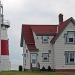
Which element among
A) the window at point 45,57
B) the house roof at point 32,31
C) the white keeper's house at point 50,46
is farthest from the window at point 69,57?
the house roof at point 32,31

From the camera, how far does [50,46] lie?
241 ft

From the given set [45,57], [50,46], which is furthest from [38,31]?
[45,57]

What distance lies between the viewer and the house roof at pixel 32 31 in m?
73.9

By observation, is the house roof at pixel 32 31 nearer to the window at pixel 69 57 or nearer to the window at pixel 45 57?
the window at pixel 45 57

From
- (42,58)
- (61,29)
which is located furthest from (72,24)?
(42,58)

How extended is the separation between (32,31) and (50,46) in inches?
145

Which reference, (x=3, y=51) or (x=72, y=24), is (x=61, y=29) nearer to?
(x=72, y=24)

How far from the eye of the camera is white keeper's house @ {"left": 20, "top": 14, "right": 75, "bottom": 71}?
234 feet

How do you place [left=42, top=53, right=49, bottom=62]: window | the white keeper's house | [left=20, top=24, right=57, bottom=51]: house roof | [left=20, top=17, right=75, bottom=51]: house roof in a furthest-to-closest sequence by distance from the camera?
[left=20, top=24, right=57, bottom=51]: house roof
[left=42, top=53, right=49, bottom=62]: window
[left=20, top=17, right=75, bottom=51]: house roof
the white keeper's house

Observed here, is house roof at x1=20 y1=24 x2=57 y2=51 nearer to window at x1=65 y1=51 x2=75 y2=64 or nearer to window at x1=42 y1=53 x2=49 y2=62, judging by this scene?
window at x1=42 y1=53 x2=49 y2=62

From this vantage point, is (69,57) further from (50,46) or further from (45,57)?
(45,57)

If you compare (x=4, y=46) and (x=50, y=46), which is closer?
(x=50, y=46)

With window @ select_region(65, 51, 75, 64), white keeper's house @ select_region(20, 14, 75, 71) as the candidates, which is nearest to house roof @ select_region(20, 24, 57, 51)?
white keeper's house @ select_region(20, 14, 75, 71)

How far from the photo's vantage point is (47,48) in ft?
241
